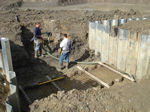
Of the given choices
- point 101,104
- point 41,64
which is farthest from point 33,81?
point 101,104

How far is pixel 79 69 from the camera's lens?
28.3 feet

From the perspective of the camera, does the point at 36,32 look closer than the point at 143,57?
No

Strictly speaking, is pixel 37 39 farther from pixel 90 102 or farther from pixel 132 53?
pixel 90 102

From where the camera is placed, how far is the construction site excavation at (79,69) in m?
5.32

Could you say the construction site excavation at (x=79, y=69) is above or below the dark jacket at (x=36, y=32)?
below

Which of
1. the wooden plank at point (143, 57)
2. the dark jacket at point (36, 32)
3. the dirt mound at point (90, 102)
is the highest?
the dark jacket at point (36, 32)

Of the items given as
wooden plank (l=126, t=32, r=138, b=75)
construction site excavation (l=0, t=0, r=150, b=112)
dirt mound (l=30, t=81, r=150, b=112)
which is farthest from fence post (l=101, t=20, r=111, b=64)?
dirt mound (l=30, t=81, r=150, b=112)

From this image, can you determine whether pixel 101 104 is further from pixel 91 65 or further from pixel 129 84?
pixel 91 65

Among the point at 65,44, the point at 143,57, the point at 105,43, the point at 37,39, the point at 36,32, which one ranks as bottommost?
the point at 143,57

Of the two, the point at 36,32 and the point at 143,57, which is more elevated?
the point at 36,32

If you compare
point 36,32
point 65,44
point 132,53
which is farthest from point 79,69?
point 36,32

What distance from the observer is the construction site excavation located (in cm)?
532

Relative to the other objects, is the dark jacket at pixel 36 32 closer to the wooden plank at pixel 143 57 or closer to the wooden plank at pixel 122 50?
the wooden plank at pixel 122 50

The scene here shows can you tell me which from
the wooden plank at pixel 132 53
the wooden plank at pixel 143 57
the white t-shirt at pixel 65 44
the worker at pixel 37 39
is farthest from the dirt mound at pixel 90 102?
the worker at pixel 37 39
